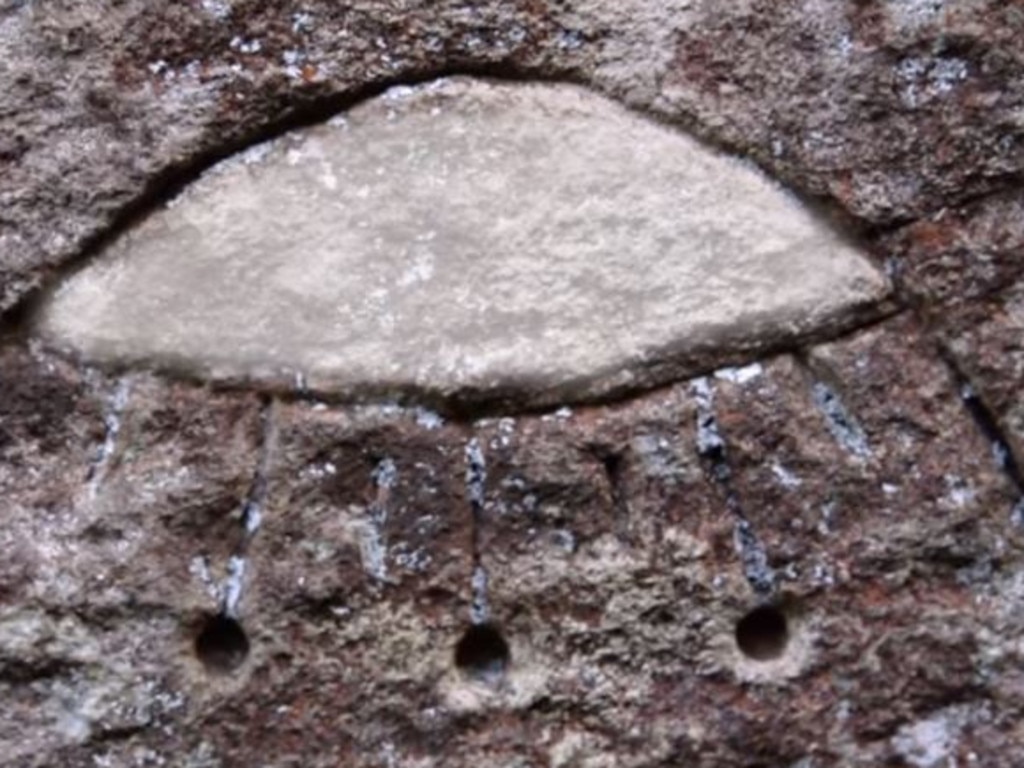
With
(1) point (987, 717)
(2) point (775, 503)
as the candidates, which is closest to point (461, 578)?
(2) point (775, 503)

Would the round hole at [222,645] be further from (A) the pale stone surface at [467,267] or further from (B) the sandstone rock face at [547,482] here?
(A) the pale stone surface at [467,267]

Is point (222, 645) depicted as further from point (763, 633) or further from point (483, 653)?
point (763, 633)

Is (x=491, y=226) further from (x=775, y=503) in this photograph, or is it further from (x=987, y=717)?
(x=987, y=717)

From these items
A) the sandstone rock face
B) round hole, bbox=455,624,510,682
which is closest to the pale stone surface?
the sandstone rock face

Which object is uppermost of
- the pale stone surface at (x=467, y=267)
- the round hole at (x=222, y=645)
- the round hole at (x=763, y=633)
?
the pale stone surface at (x=467, y=267)

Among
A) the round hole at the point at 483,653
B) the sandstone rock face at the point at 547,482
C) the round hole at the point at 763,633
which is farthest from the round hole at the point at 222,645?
the round hole at the point at 763,633

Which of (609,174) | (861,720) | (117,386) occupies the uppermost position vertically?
(609,174)
